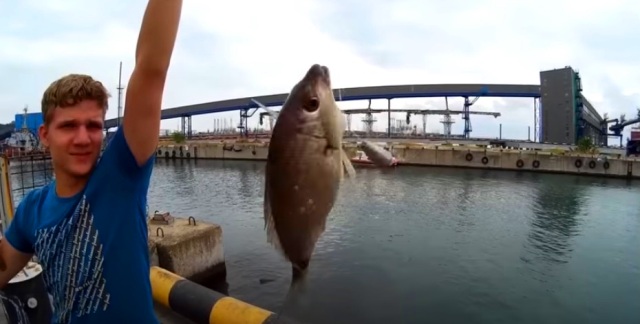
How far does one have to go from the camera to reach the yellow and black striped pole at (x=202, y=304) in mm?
5539

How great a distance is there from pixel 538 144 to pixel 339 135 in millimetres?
66091

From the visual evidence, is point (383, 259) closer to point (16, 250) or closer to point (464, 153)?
point (16, 250)

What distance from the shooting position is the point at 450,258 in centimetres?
1451

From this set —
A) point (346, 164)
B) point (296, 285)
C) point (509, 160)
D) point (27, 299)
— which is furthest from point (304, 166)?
point (509, 160)

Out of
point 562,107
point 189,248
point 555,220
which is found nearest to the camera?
point 189,248

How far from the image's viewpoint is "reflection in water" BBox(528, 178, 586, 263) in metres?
15.7

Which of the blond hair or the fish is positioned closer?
the blond hair

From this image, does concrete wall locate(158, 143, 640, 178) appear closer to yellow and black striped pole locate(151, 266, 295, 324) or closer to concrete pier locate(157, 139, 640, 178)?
concrete pier locate(157, 139, 640, 178)

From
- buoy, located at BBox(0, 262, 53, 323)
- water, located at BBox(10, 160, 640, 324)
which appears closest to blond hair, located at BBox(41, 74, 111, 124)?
water, located at BBox(10, 160, 640, 324)

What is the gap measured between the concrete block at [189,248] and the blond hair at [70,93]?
784 cm

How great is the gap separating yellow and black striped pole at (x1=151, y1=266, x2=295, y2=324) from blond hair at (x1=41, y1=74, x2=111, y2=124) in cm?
382

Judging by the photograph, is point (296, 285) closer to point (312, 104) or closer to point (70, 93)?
point (312, 104)

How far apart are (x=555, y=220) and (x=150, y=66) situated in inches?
913

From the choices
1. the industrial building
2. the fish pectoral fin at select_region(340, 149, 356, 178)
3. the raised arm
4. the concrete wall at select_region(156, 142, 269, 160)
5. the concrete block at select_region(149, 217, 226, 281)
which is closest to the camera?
A: the raised arm
